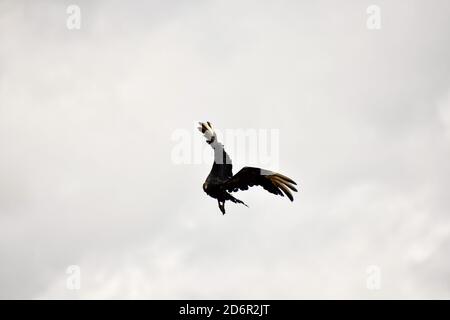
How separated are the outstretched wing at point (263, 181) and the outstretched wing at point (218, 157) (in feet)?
1.85

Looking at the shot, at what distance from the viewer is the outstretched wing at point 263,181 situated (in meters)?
21.4

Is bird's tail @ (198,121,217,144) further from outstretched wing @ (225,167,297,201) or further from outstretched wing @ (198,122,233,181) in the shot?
outstretched wing @ (225,167,297,201)

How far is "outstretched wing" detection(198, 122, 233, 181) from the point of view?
2150cm

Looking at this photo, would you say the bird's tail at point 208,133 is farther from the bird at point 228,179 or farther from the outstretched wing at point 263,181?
the outstretched wing at point 263,181

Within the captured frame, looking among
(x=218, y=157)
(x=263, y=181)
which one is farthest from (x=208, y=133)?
(x=263, y=181)

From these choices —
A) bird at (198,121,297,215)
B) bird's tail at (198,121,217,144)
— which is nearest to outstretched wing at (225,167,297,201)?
bird at (198,121,297,215)

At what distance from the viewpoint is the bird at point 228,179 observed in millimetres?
21516

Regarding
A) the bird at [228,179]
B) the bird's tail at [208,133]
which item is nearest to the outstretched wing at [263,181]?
the bird at [228,179]

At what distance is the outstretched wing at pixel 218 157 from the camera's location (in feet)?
70.5

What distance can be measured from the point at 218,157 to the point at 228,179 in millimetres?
947

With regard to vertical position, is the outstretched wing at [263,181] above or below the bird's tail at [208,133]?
below
